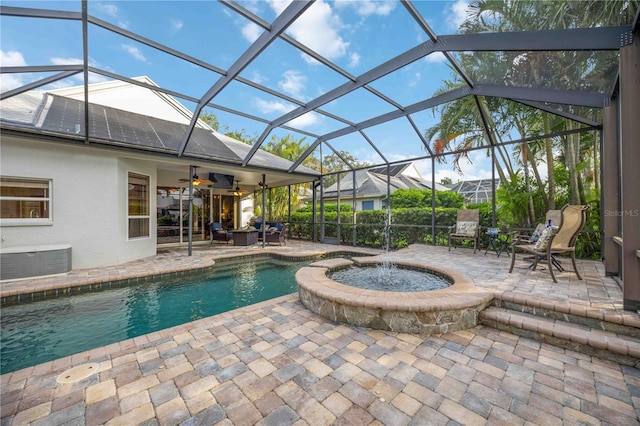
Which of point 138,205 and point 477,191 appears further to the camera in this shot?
point 477,191

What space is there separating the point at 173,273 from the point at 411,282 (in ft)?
17.1

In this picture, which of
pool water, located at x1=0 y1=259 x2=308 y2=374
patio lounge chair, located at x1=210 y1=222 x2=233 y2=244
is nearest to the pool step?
pool water, located at x1=0 y1=259 x2=308 y2=374

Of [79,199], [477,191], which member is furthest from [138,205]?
[477,191]

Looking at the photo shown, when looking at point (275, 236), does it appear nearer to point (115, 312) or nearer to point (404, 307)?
point (115, 312)

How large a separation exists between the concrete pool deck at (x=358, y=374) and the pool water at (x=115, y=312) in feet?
2.49

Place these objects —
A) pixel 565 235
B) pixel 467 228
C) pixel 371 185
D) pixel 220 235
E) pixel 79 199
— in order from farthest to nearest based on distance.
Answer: pixel 371 185
pixel 220 235
pixel 467 228
pixel 79 199
pixel 565 235

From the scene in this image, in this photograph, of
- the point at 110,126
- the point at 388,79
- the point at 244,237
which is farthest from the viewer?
the point at 244,237

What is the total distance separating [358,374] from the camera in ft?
7.26

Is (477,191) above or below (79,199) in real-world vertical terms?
above

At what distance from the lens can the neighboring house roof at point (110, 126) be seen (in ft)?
19.3

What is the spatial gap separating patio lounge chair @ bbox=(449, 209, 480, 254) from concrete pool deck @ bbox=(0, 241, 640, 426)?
389cm

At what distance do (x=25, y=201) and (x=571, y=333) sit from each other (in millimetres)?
9683

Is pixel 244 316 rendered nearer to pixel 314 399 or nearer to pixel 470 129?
pixel 314 399

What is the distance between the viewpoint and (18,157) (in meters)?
5.61
